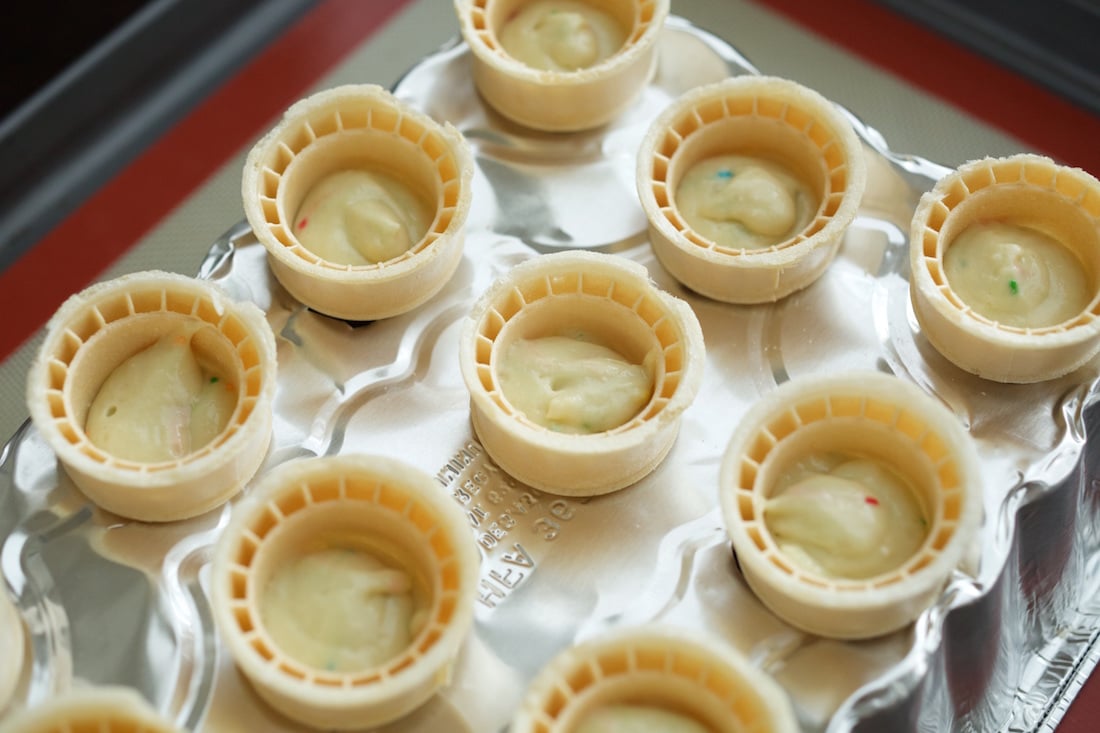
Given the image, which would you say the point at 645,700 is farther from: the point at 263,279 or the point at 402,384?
the point at 263,279

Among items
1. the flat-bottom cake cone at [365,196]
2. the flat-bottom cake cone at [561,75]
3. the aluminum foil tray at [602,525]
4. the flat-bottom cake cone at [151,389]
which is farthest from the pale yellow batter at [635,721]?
the flat-bottom cake cone at [561,75]

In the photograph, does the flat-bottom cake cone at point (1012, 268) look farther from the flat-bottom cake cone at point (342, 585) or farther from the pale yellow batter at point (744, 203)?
Result: the flat-bottom cake cone at point (342, 585)

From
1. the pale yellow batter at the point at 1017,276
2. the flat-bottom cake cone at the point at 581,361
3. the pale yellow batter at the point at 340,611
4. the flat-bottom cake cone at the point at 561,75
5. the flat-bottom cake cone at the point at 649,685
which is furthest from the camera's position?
the flat-bottom cake cone at the point at 561,75

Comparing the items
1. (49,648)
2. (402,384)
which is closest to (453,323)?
(402,384)

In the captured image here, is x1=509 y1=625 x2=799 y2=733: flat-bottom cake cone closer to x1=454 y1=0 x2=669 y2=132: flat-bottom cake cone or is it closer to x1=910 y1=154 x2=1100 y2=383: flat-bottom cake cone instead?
x1=910 y1=154 x2=1100 y2=383: flat-bottom cake cone

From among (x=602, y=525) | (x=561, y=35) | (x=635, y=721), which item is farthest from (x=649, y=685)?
(x=561, y=35)

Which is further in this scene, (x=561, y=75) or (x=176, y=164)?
(x=176, y=164)

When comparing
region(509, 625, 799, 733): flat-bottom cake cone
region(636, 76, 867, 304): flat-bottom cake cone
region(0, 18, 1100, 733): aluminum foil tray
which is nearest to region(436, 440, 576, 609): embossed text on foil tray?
region(0, 18, 1100, 733): aluminum foil tray

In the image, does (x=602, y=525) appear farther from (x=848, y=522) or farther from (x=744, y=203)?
(x=744, y=203)
